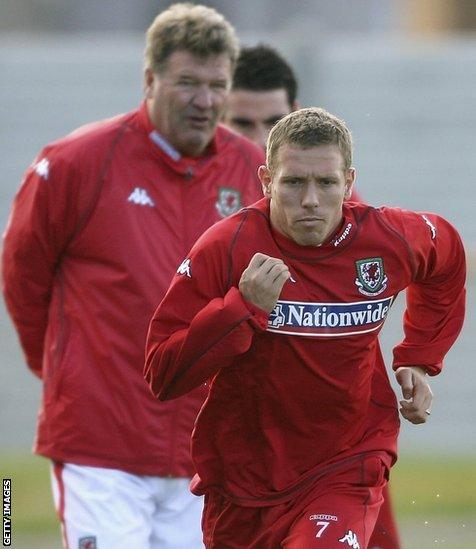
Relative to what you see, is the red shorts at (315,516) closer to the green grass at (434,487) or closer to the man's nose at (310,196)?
the man's nose at (310,196)

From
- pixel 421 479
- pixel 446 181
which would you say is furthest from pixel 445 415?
pixel 446 181

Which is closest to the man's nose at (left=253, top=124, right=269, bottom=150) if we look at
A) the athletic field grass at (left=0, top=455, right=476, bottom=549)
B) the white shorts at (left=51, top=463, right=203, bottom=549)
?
the white shorts at (left=51, top=463, right=203, bottom=549)

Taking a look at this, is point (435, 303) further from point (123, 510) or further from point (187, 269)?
point (123, 510)

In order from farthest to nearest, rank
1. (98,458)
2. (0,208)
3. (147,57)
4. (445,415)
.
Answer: (0,208) → (445,415) → (147,57) → (98,458)

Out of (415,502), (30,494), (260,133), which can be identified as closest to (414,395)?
(260,133)

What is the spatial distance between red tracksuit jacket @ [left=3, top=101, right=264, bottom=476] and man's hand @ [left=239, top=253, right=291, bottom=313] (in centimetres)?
137

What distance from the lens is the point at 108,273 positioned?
19.1ft

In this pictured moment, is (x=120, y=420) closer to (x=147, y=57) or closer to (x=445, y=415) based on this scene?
(x=147, y=57)

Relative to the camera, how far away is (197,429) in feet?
16.0

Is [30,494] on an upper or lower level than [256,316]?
lower

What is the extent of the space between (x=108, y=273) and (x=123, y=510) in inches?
34.7

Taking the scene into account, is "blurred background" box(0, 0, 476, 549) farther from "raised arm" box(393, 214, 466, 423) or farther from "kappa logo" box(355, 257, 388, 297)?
"kappa logo" box(355, 257, 388, 297)

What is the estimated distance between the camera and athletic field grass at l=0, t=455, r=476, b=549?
370 inches

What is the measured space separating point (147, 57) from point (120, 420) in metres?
1.46
